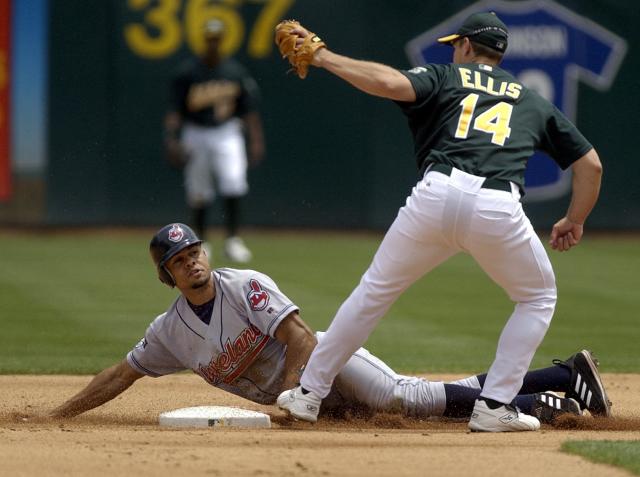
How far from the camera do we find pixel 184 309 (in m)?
5.55

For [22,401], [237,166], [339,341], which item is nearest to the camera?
[339,341]

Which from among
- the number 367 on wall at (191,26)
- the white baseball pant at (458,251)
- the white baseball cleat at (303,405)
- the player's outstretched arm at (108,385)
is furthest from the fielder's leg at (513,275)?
the number 367 on wall at (191,26)

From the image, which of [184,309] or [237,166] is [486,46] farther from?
[237,166]

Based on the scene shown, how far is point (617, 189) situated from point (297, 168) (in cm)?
377

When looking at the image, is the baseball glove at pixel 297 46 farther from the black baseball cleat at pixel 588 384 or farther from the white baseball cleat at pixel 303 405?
the black baseball cleat at pixel 588 384

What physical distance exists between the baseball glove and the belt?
637 millimetres

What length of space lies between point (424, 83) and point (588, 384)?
5.08 ft

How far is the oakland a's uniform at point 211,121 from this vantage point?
1341 cm

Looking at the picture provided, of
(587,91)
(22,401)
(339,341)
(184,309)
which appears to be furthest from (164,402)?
(587,91)

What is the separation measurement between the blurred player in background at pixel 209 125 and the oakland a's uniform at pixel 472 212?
816cm

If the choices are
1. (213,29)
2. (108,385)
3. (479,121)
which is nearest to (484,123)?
(479,121)

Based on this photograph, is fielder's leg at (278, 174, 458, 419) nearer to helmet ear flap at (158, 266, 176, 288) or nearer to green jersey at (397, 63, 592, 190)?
green jersey at (397, 63, 592, 190)

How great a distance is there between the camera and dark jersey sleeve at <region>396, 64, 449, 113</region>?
199 inches

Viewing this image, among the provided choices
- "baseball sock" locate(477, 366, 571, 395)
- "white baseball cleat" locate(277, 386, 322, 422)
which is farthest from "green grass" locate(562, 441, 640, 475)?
"white baseball cleat" locate(277, 386, 322, 422)
